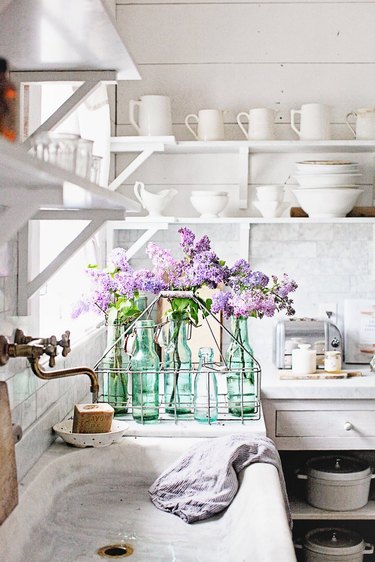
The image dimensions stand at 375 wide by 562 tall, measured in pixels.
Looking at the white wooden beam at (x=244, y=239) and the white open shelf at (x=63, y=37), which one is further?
the white wooden beam at (x=244, y=239)

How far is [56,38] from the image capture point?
1431 mm

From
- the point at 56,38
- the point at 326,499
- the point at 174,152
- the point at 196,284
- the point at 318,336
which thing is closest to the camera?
the point at 56,38

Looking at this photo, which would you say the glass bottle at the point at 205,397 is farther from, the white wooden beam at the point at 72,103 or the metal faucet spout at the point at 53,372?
the white wooden beam at the point at 72,103

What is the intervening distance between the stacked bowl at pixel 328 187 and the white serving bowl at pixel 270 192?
0.07 meters

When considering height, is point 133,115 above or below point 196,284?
above

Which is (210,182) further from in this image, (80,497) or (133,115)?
(80,497)

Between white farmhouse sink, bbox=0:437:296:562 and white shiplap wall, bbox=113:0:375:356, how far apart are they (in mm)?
1384

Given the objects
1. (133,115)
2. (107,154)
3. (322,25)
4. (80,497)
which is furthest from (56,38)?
(322,25)

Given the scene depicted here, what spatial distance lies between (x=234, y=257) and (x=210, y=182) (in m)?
0.30

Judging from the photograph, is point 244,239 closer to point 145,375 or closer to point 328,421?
point 328,421

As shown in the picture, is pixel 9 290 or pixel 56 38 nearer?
pixel 56 38

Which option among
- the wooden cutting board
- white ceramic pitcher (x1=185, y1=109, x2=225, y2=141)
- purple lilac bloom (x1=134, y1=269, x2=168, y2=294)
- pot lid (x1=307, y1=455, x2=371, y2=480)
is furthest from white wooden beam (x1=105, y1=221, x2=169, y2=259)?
the wooden cutting board

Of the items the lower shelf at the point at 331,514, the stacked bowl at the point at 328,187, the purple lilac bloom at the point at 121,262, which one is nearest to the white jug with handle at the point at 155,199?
the stacked bowl at the point at 328,187

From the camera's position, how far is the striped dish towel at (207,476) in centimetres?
190
